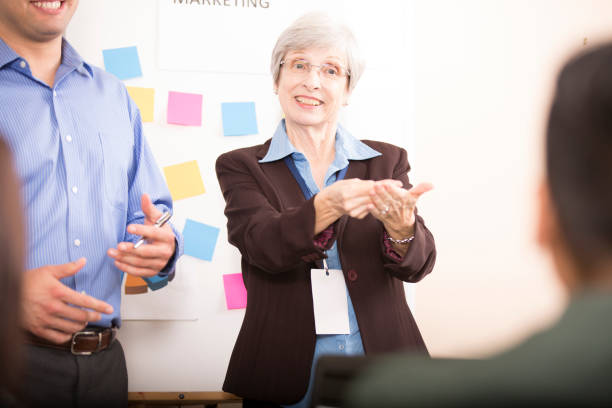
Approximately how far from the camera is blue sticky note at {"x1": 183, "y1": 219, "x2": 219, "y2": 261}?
7.36 feet

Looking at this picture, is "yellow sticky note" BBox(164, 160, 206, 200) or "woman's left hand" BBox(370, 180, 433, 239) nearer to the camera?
"woman's left hand" BBox(370, 180, 433, 239)

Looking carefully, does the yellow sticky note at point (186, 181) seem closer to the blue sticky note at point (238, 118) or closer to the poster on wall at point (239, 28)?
the blue sticky note at point (238, 118)

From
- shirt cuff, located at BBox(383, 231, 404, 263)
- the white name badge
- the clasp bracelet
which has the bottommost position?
the white name badge

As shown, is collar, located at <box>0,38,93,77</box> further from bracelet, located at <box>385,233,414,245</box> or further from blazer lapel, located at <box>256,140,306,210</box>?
bracelet, located at <box>385,233,414,245</box>

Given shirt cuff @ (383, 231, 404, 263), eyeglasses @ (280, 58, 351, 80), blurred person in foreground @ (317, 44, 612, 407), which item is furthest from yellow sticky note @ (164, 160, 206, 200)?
blurred person in foreground @ (317, 44, 612, 407)

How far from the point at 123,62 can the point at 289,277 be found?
1201 millimetres

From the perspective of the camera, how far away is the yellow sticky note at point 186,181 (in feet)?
7.38

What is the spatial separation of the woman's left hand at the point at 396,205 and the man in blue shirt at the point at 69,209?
58cm

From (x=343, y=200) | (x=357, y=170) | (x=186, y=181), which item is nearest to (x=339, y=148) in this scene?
(x=357, y=170)

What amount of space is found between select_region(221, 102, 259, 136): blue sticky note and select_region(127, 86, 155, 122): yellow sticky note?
0.91ft

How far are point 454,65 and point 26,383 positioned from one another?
218cm

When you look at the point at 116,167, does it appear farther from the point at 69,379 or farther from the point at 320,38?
the point at 320,38

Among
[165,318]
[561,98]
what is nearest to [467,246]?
[165,318]

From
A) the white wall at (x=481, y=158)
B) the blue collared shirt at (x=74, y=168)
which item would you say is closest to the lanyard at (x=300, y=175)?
the blue collared shirt at (x=74, y=168)
